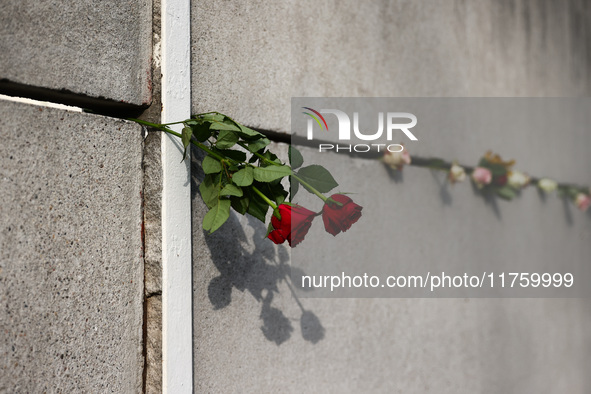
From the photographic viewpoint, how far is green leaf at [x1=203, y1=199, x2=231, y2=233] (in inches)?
43.9

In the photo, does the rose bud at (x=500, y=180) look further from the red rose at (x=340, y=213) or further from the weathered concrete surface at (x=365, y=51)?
the red rose at (x=340, y=213)

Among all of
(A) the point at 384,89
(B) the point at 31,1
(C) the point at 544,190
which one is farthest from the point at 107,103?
(C) the point at 544,190

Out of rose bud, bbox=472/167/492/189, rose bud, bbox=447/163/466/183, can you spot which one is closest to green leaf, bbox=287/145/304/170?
rose bud, bbox=447/163/466/183

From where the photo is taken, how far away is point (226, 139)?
1177 millimetres

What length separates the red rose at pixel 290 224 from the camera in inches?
44.4

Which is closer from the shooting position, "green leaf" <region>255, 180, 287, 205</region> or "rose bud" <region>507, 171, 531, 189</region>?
"green leaf" <region>255, 180, 287, 205</region>

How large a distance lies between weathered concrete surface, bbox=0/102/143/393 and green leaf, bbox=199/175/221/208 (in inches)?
6.2

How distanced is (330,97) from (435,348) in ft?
3.63

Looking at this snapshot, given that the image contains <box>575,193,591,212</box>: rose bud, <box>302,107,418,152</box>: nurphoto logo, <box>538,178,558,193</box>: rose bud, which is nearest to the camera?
<box>302,107,418,152</box>: nurphoto logo

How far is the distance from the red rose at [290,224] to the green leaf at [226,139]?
19 cm

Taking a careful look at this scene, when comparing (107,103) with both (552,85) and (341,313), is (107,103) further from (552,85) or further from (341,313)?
(552,85)

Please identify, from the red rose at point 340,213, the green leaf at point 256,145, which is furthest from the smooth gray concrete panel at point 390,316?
the red rose at point 340,213

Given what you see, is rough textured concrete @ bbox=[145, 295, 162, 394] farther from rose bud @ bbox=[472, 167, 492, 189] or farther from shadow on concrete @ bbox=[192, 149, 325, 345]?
rose bud @ bbox=[472, 167, 492, 189]

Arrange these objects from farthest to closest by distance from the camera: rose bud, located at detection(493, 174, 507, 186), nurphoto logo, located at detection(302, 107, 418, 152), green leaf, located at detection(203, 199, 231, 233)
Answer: rose bud, located at detection(493, 174, 507, 186), nurphoto logo, located at detection(302, 107, 418, 152), green leaf, located at detection(203, 199, 231, 233)
